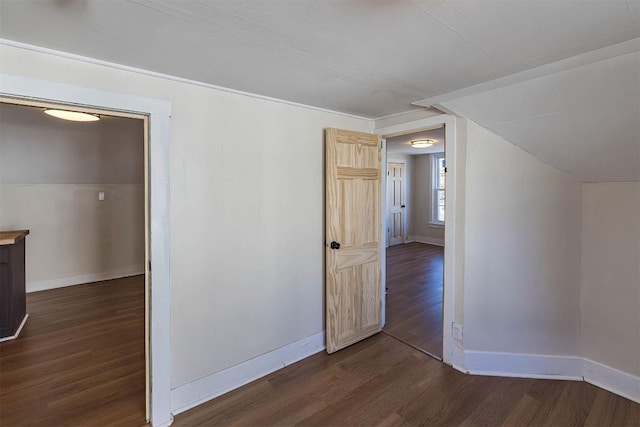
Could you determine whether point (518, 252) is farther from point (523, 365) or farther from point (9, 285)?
point (9, 285)

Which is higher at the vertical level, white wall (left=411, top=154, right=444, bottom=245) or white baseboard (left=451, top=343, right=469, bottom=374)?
white wall (left=411, top=154, right=444, bottom=245)

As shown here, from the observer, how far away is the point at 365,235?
291 centimetres

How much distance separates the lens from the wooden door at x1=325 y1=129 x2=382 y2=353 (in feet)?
8.73

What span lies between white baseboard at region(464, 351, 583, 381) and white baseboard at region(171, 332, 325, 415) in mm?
1327

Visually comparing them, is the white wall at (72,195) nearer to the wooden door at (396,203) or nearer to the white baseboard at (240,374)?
the white baseboard at (240,374)

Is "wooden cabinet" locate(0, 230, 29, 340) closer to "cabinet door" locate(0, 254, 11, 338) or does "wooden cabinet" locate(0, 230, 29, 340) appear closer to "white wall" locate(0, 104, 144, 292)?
"cabinet door" locate(0, 254, 11, 338)

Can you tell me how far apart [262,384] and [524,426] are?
1.80 meters

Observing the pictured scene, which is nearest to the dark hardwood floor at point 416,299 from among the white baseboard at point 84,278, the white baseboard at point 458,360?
the white baseboard at point 458,360

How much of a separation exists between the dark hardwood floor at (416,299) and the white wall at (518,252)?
0.61 m

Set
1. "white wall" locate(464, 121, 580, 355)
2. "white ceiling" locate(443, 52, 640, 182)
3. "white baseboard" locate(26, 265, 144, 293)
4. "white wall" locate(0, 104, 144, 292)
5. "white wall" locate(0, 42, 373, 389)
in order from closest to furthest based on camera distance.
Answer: "white ceiling" locate(443, 52, 640, 182), "white wall" locate(0, 42, 373, 389), "white wall" locate(464, 121, 580, 355), "white wall" locate(0, 104, 144, 292), "white baseboard" locate(26, 265, 144, 293)

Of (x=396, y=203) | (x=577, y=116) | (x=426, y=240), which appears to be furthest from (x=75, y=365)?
(x=426, y=240)

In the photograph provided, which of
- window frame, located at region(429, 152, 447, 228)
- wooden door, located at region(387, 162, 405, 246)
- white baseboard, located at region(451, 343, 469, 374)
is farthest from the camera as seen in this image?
window frame, located at region(429, 152, 447, 228)

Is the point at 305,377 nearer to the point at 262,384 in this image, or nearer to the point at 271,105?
the point at 262,384

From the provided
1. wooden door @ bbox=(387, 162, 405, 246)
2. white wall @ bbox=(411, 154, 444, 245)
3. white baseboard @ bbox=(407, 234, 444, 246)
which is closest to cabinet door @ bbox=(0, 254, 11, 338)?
wooden door @ bbox=(387, 162, 405, 246)
